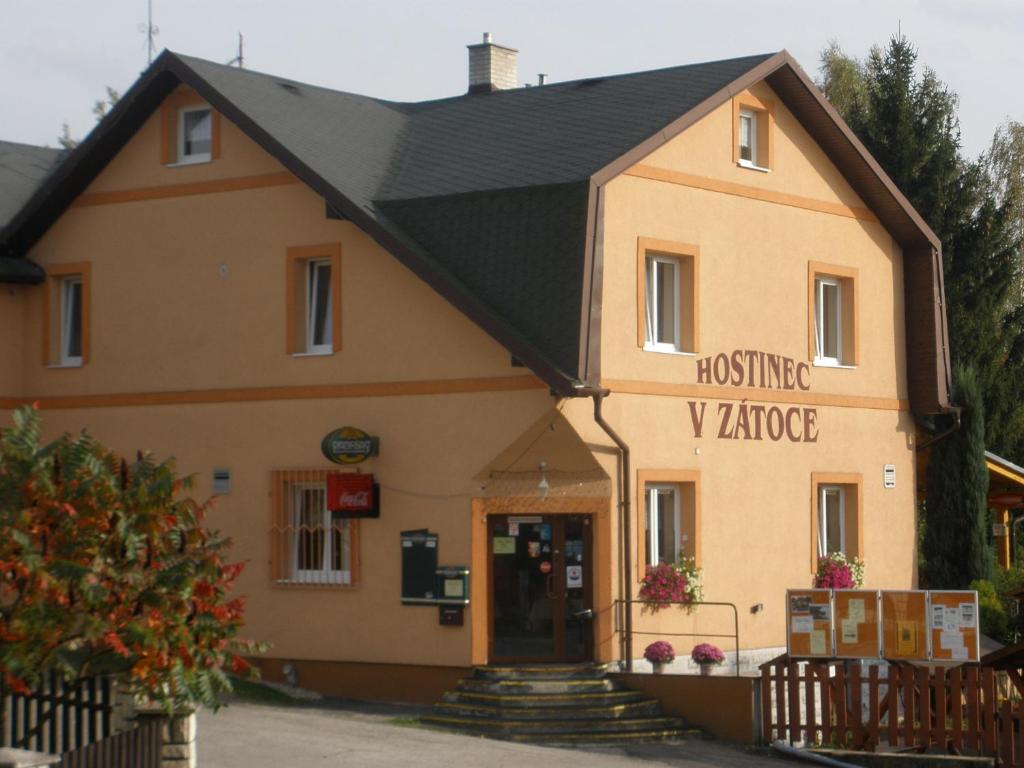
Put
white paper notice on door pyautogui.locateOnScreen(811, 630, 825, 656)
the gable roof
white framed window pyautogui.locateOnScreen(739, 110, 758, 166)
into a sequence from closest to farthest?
1. white paper notice on door pyautogui.locateOnScreen(811, 630, 825, 656)
2. the gable roof
3. white framed window pyautogui.locateOnScreen(739, 110, 758, 166)

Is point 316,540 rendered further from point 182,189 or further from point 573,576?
point 182,189

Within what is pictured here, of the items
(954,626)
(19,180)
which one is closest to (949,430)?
(954,626)

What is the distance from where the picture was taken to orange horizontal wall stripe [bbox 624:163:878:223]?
24.0 m

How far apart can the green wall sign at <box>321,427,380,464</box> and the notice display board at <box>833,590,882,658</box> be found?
609cm

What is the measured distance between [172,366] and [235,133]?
3.30 m

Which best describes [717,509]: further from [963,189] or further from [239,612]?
[963,189]

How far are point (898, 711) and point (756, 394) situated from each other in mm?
5482

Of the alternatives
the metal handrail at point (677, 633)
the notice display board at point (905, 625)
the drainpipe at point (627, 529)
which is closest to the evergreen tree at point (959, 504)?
the metal handrail at point (677, 633)

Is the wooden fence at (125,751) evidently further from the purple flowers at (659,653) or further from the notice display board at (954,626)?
the notice display board at (954,626)

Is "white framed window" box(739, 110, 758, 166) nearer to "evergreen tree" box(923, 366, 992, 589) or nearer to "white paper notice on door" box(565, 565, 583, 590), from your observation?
"evergreen tree" box(923, 366, 992, 589)

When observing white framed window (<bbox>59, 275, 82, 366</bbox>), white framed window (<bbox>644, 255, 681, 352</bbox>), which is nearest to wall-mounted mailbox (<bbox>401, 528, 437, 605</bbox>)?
white framed window (<bbox>644, 255, 681, 352</bbox>)

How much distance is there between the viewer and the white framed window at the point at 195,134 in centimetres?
2544

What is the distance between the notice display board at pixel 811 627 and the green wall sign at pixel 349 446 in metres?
5.62

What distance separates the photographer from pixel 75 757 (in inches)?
563
